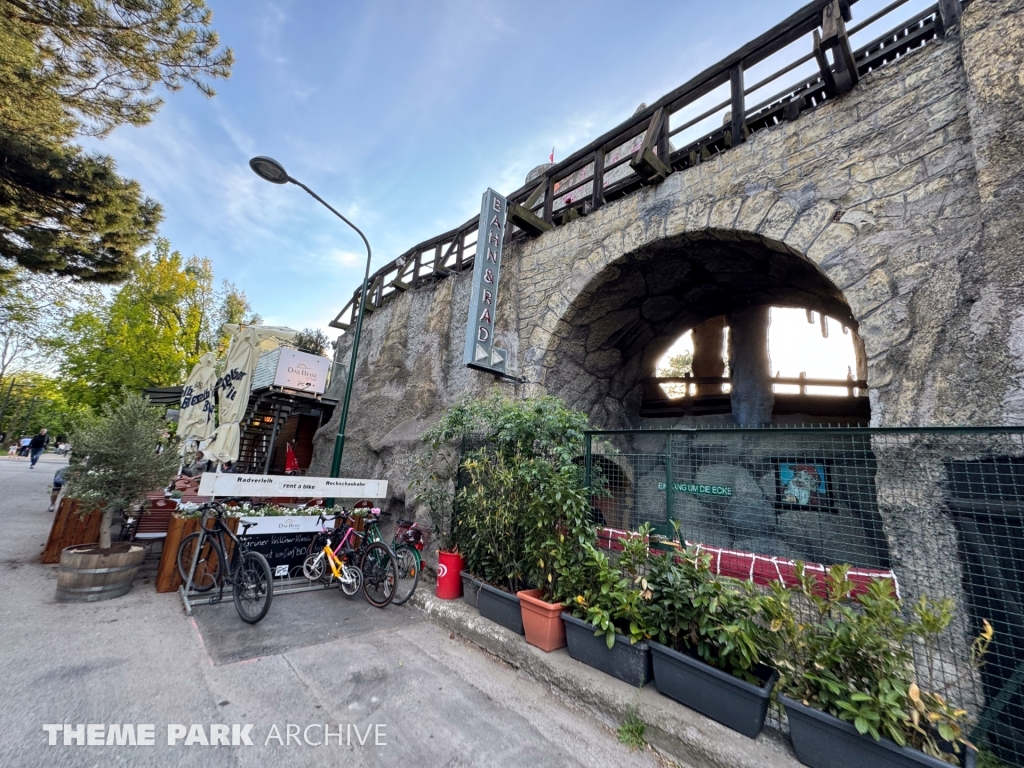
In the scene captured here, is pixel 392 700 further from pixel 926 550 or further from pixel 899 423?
pixel 899 423

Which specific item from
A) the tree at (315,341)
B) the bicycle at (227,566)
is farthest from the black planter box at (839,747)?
the tree at (315,341)

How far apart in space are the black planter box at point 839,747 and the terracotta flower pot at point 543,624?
1560mm

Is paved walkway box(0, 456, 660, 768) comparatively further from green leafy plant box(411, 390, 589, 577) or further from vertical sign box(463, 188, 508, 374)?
vertical sign box(463, 188, 508, 374)

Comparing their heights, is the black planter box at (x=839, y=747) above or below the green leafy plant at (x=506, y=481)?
below

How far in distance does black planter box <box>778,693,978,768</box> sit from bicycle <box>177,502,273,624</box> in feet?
12.5

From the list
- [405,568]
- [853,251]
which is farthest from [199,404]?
[853,251]

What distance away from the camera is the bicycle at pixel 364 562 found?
434cm

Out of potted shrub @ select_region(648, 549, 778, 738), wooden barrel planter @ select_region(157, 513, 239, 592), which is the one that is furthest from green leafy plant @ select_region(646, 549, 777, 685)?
wooden barrel planter @ select_region(157, 513, 239, 592)

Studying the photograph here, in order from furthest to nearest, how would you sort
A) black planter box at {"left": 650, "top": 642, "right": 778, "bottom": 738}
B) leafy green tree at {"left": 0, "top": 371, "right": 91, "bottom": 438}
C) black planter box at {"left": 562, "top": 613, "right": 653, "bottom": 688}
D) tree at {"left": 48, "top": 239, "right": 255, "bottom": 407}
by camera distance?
1. leafy green tree at {"left": 0, "top": 371, "right": 91, "bottom": 438}
2. tree at {"left": 48, "top": 239, "right": 255, "bottom": 407}
3. black planter box at {"left": 562, "top": 613, "right": 653, "bottom": 688}
4. black planter box at {"left": 650, "top": 642, "right": 778, "bottom": 738}

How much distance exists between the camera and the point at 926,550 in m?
2.84

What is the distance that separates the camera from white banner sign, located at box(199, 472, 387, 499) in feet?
13.9

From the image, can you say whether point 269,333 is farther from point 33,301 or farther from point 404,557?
point 33,301

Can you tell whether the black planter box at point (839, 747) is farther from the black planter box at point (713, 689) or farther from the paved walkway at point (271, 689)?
the paved walkway at point (271, 689)

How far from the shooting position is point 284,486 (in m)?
4.71
